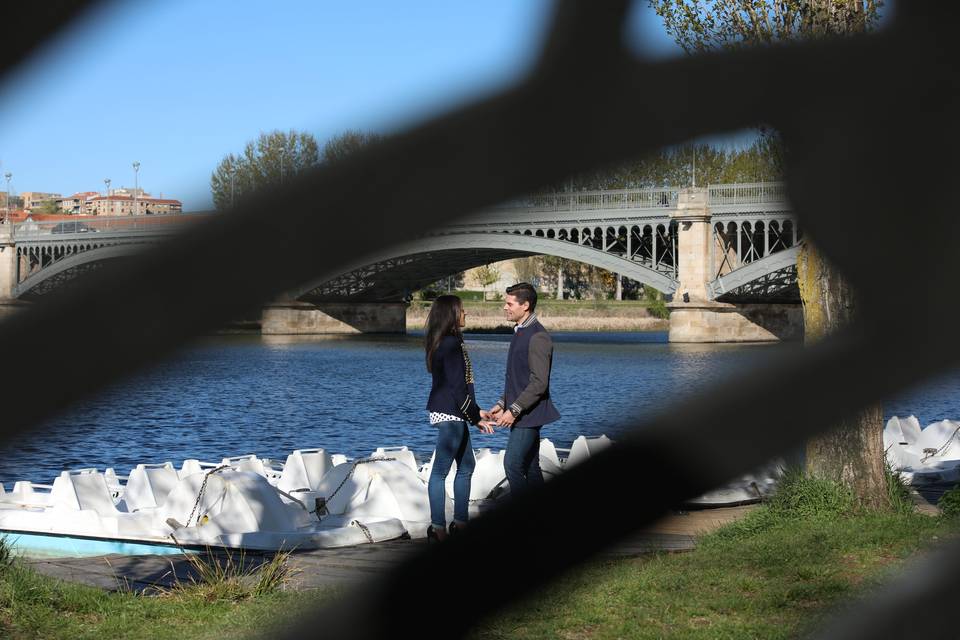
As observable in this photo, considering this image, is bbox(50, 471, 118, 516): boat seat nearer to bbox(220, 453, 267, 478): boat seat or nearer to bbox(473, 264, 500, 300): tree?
bbox(220, 453, 267, 478): boat seat

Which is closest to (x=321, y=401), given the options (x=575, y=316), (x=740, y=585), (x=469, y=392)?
(x=469, y=392)

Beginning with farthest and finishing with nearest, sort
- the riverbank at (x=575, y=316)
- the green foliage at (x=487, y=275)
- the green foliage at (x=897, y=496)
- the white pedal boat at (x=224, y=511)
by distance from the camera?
the green foliage at (x=487, y=275) < the riverbank at (x=575, y=316) < the green foliage at (x=897, y=496) < the white pedal boat at (x=224, y=511)

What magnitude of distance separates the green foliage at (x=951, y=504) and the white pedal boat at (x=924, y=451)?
5.79 feet

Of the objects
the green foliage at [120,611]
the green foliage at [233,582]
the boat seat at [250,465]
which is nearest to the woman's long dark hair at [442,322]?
the green foliage at [233,582]

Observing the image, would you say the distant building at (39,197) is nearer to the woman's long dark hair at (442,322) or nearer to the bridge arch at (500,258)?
the woman's long dark hair at (442,322)

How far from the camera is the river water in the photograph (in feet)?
2.29

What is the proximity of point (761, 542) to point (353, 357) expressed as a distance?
3817 cm

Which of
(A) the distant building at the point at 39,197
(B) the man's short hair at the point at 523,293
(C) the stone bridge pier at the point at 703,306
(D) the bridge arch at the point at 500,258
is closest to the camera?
(A) the distant building at the point at 39,197

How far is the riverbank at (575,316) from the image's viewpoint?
68.1 metres

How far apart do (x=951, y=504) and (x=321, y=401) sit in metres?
22.5

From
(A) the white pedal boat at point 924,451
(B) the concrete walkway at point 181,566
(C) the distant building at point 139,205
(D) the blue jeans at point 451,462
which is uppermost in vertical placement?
(C) the distant building at point 139,205

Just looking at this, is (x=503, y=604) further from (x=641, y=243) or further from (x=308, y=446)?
(x=641, y=243)

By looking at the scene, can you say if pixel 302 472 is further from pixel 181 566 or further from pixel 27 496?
pixel 181 566

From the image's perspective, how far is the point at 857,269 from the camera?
63cm
